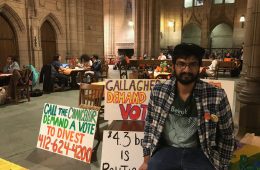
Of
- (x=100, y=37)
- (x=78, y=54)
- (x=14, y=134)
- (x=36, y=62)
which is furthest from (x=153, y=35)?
(x=14, y=134)

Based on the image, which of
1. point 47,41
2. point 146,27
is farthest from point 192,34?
point 47,41

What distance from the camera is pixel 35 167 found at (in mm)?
3529

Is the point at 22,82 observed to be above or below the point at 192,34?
below

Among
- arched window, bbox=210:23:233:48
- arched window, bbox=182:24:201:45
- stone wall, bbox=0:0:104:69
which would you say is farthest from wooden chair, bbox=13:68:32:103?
arched window, bbox=210:23:233:48

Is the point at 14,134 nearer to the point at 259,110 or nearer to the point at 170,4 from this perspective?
the point at 259,110

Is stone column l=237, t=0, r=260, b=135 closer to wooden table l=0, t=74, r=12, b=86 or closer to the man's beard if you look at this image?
the man's beard

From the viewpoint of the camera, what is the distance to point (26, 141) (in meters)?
4.48

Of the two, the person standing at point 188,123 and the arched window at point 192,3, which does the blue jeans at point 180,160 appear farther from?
the arched window at point 192,3

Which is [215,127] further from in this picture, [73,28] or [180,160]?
[73,28]

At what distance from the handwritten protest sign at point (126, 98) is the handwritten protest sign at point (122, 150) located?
62 cm

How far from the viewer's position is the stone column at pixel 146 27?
64.0 feet

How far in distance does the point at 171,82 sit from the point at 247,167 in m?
1.27

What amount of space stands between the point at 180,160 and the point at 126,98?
1.70 metres

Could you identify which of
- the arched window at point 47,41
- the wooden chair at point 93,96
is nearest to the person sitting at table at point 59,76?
the arched window at point 47,41
